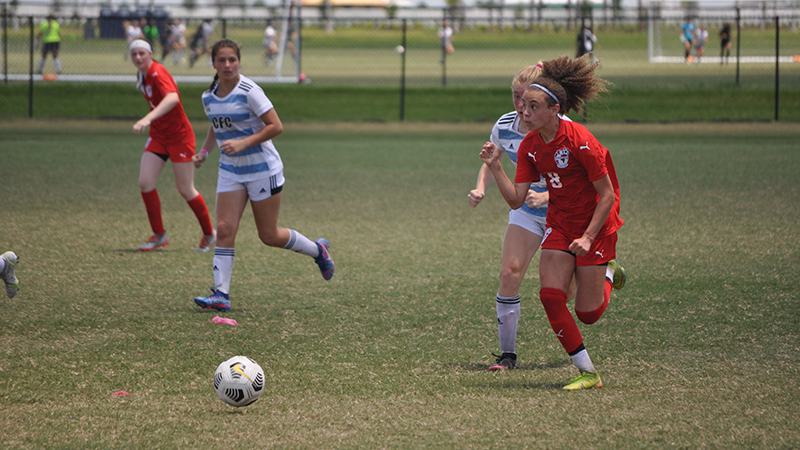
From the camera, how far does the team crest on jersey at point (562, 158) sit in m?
4.22

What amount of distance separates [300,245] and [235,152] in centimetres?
103

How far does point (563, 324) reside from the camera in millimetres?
4230

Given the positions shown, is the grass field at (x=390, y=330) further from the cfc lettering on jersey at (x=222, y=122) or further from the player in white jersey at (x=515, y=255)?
the cfc lettering on jersey at (x=222, y=122)

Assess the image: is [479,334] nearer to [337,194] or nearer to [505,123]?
[505,123]

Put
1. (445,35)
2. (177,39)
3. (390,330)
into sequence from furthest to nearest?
(177,39)
(445,35)
(390,330)

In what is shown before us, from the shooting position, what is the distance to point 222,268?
587 centimetres

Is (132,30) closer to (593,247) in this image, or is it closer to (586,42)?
(586,42)

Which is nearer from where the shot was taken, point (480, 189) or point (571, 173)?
point (571, 173)

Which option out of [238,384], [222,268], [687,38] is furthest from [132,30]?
[238,384]

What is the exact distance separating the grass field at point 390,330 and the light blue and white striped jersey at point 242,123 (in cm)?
104

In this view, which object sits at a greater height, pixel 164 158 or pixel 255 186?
pixel 164 158

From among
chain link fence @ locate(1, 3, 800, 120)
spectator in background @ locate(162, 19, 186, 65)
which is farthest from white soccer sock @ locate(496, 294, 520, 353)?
spectator in background @ locate(162, 19, 186, 65)

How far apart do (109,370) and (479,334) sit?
238 centimetres

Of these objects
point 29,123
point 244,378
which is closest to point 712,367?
point 244,378
